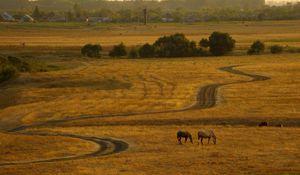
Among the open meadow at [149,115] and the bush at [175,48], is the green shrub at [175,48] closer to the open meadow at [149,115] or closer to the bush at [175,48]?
the bush at [175,48]

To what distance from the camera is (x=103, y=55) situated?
12519 cm

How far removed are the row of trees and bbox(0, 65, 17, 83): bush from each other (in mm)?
35205

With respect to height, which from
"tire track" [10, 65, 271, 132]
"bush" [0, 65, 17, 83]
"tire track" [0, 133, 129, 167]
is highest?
"tire track" [0, 133, 129, 167]

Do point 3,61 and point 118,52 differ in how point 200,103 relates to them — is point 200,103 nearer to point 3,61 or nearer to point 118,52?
point 3,61

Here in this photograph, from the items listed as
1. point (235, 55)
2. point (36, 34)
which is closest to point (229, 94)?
point (235, 55)

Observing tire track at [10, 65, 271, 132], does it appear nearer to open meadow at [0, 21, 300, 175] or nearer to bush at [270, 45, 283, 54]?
open meadow at [0, 21, 300, 175]

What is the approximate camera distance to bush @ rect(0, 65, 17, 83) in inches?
3313

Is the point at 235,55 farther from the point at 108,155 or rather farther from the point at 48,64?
the point at 108,155

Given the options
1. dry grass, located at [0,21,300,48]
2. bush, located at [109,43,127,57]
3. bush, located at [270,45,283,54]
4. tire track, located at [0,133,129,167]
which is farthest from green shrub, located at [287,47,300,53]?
tire track, located at [0,133,129,167]

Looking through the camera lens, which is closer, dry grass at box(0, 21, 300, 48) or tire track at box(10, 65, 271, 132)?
tire track at box(10, 65, 271, 132)

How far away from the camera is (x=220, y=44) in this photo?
12456 cm

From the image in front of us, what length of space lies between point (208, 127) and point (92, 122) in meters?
9.17

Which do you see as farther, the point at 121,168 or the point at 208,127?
the point at 208,127

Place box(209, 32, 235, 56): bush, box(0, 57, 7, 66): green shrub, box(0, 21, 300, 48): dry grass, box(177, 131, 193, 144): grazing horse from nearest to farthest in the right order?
box(177, 131, 193, 144): grazing horse, box(0, 57, 7, 66): green shrub, box(209, 32, 235, 56): bush, box(0, 21, 300, 48): dry grass
